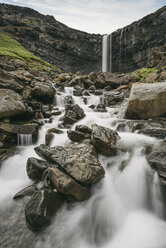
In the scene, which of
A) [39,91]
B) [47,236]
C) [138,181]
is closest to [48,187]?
[47,236]

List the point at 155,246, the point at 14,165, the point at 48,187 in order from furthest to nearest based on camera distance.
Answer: the point at 14,165 → the point at 48,187 → the point at 155,246

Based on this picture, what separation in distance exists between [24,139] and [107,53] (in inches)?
1863

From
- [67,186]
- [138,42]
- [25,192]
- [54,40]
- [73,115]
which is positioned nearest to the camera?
[67,186]

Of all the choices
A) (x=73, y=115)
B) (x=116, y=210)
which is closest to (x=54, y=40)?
(x=73, y=115)

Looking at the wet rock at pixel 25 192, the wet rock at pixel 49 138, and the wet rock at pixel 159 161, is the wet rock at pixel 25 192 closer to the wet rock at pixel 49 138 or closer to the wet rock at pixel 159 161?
the wet rock at pixel 49 138

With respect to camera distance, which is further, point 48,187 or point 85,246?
point 48,187

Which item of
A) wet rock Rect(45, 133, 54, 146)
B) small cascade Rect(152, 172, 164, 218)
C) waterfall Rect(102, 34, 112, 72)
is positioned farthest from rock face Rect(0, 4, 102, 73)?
small cascade Rect(152, 172, 164, 218)

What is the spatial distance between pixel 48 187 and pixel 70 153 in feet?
3.63

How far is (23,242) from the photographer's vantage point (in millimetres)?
2900

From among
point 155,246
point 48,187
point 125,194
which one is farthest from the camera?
point 125,194

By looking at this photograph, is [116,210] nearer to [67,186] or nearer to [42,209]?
[67,186]

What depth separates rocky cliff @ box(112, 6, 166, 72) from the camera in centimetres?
3503

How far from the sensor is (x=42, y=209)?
311 centimetres

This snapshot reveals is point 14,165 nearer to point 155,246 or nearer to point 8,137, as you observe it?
point 8,137
